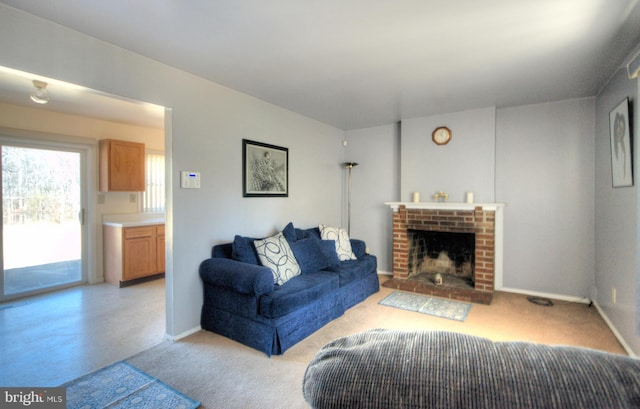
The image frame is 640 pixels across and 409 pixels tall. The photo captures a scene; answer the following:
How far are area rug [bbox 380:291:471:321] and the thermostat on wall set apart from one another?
8.19ft

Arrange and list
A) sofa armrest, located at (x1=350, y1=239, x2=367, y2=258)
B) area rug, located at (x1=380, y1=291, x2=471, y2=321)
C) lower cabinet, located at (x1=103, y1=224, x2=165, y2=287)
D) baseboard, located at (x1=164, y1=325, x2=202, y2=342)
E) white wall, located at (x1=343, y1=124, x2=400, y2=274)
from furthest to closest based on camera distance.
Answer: white wall, located at (x1=343, y1=124, x2=400, y2=274) → lower cabinet, located at (x1=103, y1=224, x2=165, y2=287) → sofa armrest, located at (x1=350, y1=239, x2=367, y2=258) → area rug, located at (x1=380, y1=291, x2=471, y2=321) → baseboard, located at (x1=164, y1=325, x2=202, y2=342)

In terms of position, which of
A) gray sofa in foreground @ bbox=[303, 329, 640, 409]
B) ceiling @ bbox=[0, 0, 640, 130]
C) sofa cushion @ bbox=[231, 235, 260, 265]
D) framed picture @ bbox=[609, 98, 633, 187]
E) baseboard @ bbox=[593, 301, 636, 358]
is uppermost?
ceiling @ bbox=[0, 0, 640, 130]

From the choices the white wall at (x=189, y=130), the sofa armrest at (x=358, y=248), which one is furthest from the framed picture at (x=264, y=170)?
the sofa armrest at (x=358, y=248)

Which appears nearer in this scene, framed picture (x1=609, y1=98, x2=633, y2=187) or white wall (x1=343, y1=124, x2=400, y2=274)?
framed picture (x1=609, y1=98, x2=633, y2=187)

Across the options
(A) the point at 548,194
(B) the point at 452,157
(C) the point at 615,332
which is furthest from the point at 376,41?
(C) the point at 615,332

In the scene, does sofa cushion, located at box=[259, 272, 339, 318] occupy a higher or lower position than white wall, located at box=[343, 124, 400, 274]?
lower

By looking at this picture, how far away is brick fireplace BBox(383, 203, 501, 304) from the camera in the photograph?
394cm

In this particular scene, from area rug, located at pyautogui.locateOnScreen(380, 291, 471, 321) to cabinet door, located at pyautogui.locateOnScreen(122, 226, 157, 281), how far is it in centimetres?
349

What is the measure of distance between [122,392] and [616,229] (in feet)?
13.7

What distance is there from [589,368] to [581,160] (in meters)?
4.25

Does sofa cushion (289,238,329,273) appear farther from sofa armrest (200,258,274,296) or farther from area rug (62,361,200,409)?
area rug (62,361,200,409)

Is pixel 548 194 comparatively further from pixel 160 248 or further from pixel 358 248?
pixel 160 248

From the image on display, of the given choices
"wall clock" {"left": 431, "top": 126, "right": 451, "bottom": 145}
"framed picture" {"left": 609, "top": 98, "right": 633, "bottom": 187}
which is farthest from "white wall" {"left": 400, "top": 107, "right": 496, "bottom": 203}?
"framed picture" {"left": 609, "top": 98, "right": 633, "bottom": 187}

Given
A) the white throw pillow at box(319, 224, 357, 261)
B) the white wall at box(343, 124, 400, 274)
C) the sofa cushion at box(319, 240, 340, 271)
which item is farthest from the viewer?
the white wall at box(343, 124, 400, 274)
